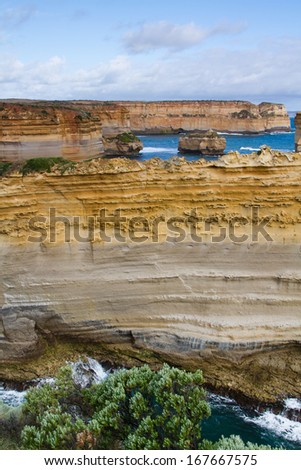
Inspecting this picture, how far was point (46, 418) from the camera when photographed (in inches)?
361

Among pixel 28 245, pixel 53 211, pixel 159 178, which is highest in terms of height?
pixel 159 178

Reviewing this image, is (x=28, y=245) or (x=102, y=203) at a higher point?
(x=102, y=203)

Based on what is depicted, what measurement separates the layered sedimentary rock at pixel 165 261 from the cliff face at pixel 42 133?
81.1ft

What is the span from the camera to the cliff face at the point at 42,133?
1430 inches

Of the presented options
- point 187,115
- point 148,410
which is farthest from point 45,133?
point 187,115

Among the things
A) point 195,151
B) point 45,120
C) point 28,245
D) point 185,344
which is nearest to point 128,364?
point 185,344

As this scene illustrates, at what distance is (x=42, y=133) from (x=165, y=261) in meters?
27.2

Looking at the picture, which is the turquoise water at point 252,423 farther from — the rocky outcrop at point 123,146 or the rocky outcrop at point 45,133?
the rocky outcrop at point 123,146

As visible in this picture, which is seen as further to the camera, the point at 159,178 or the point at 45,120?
the point at 45,120

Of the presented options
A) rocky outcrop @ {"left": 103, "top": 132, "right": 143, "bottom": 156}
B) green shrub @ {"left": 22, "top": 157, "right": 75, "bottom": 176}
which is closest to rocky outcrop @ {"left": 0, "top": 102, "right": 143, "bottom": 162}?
rocky outcrop @ {"left": 103, "top": 132, "right": 143, "bottom": 156}

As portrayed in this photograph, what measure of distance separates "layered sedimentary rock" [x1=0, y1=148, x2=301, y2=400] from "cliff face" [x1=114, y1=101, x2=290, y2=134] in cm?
8093

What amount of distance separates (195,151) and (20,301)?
45.1 metres

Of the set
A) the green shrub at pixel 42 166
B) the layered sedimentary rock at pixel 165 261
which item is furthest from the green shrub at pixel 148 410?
the green shrub at pixel 42 166

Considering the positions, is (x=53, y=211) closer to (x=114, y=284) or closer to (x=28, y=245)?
(x=28, y=245)
